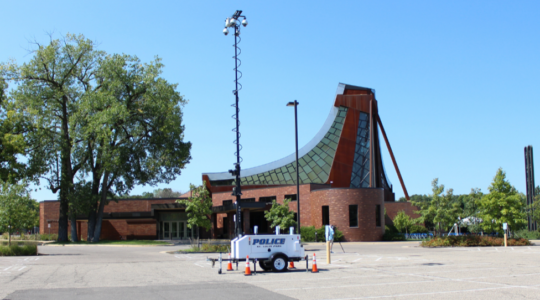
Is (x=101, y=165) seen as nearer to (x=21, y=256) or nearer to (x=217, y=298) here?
(x=21, y=256)

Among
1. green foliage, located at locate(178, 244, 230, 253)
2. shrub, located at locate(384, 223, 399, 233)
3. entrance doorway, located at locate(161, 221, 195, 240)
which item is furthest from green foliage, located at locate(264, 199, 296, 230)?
entrance doorway, located at locate(161, 221, 195, 240)

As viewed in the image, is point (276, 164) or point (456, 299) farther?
point (276, 164)

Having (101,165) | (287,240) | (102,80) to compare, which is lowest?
(287,240)

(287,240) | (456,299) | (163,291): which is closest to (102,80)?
(287,240)

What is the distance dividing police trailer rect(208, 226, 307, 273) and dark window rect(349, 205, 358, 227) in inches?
1013

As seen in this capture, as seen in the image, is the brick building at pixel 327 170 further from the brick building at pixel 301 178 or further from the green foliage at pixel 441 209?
the green foliage at pixel 441 209

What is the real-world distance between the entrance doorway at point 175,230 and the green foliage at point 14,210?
28338 millimetres

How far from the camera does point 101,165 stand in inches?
1743

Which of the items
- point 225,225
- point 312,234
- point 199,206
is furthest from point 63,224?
point 312,234

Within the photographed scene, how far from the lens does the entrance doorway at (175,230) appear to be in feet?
185

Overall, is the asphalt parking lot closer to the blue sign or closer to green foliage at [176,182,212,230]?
the blue sign

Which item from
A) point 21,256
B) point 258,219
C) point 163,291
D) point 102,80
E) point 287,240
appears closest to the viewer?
point 163,291

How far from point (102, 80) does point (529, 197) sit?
162ft

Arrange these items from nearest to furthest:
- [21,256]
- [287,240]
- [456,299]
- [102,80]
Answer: [456,299]
[287,240]
[21,256]
[102,80]
